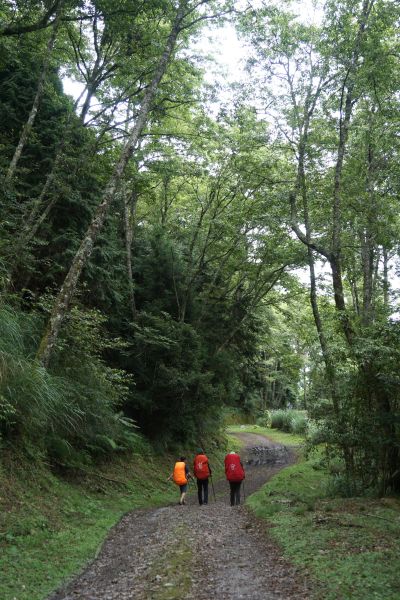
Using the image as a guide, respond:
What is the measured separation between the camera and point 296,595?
219 inches

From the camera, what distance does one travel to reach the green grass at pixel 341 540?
5.60 m

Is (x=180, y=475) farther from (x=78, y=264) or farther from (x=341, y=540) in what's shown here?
(x=78, y=264)

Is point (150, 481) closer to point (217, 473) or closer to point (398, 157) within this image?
point (217, 473)

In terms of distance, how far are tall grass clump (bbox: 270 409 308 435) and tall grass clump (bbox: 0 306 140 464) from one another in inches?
1003

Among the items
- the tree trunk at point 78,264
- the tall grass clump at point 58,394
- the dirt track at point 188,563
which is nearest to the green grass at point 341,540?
the dirt track at point 188,563

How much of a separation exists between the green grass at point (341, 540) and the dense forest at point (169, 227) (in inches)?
70.9

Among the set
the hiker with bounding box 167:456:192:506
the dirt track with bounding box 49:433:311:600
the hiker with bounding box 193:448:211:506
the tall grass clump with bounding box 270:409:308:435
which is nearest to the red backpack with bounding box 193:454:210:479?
the hiker with bounding box 193:448:211:506

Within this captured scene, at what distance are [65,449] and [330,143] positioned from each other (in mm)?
12804

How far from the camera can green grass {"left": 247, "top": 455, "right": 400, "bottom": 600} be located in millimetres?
5602

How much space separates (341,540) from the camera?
24.9ft

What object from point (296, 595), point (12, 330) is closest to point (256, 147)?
point (12, 330)

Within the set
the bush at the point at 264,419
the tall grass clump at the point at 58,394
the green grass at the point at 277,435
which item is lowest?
the green grass at the point at 277,435

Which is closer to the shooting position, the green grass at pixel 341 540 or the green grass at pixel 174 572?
the green grass at pixel 341 540

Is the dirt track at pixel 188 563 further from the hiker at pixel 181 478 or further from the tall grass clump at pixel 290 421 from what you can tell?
the tall grass clump at pixel 290 421
